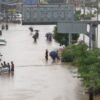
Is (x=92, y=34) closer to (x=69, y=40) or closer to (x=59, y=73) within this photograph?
(x=69, y=40)

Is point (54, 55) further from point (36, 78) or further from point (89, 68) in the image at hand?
point (89, 68)

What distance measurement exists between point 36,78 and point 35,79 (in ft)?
1.09

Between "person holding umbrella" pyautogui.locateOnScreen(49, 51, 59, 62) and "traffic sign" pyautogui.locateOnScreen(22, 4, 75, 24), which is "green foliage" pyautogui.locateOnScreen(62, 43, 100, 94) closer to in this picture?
"person holding umbrella" pyautogui.locateOnScreen(49, 51, 59, 62)

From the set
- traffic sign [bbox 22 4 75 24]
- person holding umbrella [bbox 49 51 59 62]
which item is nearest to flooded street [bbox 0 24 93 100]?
person holding umbrella [bbox 49 51 59 62]

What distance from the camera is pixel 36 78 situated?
29.8 meters

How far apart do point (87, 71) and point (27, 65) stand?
12.2m

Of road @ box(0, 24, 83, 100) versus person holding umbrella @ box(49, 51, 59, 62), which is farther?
person holding umbrella @ box(49, 51, 59, 62)

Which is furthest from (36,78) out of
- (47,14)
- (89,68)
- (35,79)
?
(47,14)

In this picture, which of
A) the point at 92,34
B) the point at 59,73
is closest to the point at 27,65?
the point at 59,73

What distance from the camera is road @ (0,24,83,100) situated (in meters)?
25.3

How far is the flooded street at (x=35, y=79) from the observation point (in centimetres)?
2527

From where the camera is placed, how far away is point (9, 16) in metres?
83.9

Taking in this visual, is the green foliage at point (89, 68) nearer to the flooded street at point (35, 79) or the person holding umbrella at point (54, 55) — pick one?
the flooded street at point (35, 79)

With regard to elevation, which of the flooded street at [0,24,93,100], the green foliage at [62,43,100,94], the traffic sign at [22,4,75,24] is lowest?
the flooded street at [0,24,93,100]
